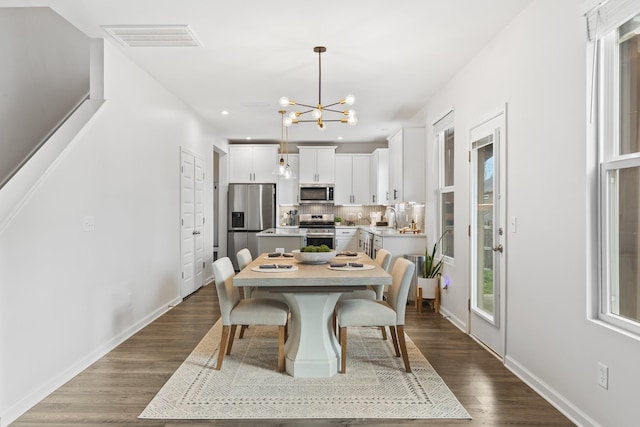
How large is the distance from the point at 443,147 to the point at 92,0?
3967mm

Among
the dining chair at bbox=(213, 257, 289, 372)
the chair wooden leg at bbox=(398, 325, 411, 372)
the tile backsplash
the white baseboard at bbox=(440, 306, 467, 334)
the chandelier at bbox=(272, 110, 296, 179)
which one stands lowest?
the white baseboard at bbox=(440, 306, 467, 334)

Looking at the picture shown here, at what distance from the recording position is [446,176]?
5.27 m

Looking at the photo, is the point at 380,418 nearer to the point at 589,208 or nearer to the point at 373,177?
the point at 589,208

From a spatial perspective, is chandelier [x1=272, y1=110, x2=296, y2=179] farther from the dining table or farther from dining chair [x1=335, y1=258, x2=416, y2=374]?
dining chair [x1=335, y1=258, x2=416, y2=374]

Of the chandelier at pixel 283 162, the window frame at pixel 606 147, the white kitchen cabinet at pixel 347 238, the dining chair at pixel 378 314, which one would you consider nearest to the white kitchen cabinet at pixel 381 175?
the white kitchen cabinet at pixel 347 238

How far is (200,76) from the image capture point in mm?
4699

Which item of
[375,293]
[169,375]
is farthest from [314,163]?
[169,375]

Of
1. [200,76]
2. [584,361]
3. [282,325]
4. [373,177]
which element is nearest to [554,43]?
[584,361]

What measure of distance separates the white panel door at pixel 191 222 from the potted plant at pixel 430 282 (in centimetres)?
309

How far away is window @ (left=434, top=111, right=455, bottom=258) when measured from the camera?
5.05 metres

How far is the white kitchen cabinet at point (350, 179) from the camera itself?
873cm

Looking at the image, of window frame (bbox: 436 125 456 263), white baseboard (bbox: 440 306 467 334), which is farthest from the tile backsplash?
white baseboard (bbox: 440 306 467 334)

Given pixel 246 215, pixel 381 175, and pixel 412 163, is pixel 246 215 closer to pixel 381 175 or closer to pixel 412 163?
pixel 381 175

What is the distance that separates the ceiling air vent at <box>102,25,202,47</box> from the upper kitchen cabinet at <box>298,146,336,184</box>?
492cm
